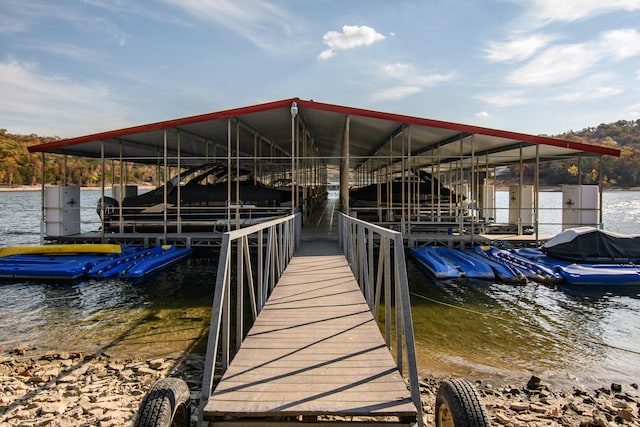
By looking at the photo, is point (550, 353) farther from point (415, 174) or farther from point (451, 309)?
point (415, 174)

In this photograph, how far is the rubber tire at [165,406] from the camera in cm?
260

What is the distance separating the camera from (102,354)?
579cm

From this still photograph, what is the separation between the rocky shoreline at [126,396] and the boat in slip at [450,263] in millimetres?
5463

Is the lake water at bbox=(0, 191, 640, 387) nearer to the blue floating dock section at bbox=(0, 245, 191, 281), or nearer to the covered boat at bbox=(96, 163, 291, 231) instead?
the blue floating dock section at bbox=(0, 245, 191, 281)

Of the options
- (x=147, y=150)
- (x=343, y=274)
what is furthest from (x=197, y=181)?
(x=343, y=274)

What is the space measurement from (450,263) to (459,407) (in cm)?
888

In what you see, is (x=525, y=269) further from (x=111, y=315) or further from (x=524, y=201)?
(x=111, y=315)

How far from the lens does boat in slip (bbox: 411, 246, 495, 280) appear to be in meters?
10.4

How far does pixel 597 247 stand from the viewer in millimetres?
11266

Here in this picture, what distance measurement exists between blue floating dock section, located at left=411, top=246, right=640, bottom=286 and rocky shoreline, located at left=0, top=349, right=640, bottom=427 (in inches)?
217

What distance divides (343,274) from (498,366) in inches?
103

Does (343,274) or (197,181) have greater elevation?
(197,181)

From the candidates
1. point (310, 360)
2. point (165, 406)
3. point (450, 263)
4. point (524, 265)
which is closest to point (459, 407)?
point (310, 360)

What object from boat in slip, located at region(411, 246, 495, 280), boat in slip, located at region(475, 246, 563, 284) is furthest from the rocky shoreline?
boat in slip, located at region(475, 246, 563, 284)
